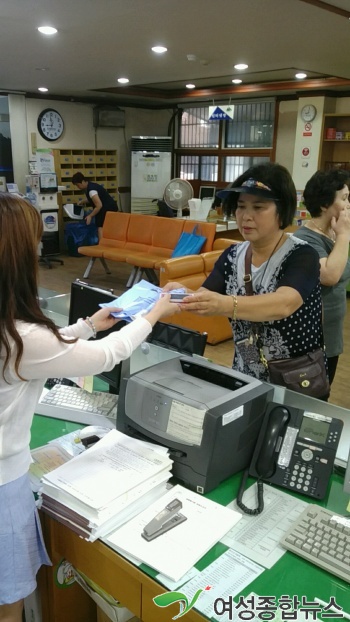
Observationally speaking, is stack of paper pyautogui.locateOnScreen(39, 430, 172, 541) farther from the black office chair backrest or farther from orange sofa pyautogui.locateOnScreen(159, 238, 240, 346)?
orange sofa pyautogui.locateOnScreen(159, 238, 240, 346)

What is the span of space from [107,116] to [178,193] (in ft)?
11.5

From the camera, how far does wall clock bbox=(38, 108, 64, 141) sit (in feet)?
28.9

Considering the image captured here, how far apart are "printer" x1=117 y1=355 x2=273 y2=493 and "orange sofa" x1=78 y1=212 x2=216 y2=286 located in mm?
4761

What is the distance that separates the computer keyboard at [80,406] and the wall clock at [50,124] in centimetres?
796

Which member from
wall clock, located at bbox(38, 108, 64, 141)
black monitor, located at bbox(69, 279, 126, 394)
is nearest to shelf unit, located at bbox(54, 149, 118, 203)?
wall clock, located at bbox(38, 108, 64, 141)

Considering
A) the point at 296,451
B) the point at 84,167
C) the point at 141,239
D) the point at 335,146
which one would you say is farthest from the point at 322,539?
the point at 84,167

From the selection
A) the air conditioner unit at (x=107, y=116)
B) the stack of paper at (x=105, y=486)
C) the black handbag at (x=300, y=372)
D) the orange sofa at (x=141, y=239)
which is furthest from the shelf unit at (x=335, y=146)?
the stack of paper at (x=105, y=486)

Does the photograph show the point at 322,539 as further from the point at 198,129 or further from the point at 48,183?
the point at 198,129

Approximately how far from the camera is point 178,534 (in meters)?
1.17

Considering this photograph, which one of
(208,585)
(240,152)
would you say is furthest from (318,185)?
(240,152)

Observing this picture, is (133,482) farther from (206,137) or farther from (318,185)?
(206,137)

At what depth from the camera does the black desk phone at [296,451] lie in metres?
1.30

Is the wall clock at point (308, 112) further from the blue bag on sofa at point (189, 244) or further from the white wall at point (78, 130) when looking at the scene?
the white wall at point (78, 130)

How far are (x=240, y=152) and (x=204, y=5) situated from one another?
5.78m
